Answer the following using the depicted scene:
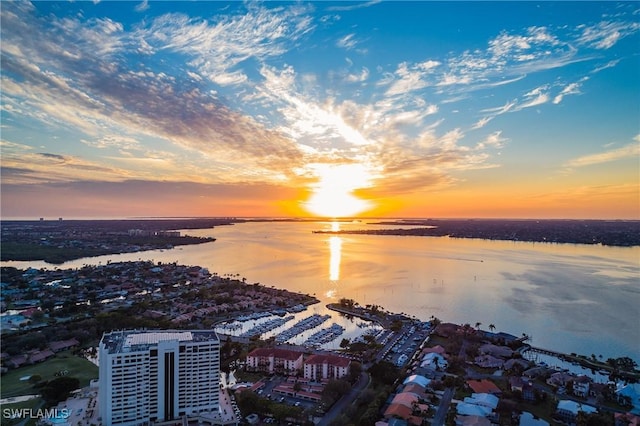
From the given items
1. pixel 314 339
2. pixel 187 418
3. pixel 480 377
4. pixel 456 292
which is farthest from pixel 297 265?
pixel 187 418

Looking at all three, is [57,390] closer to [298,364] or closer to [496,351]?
[298,364]

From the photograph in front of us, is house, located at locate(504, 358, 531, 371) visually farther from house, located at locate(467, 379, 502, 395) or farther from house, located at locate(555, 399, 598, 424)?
house, located at locate(555, 399, 598, 424)

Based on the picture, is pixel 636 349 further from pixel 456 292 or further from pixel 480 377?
pixel 456 292

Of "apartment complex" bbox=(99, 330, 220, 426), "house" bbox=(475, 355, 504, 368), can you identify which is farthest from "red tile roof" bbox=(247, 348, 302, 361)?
"house" bbox=(475, 355, 504, 368)

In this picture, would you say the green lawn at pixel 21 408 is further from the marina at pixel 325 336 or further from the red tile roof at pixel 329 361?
the marina at pixel 325 336

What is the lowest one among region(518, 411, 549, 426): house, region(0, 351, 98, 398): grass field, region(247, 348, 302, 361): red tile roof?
region(518, 411, 549, 426): house

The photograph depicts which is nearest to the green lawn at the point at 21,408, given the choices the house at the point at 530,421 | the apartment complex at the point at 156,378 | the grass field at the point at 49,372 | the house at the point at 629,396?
the grass field at the point at 49,372

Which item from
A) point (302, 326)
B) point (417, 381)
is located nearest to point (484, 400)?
point (417, 381)
